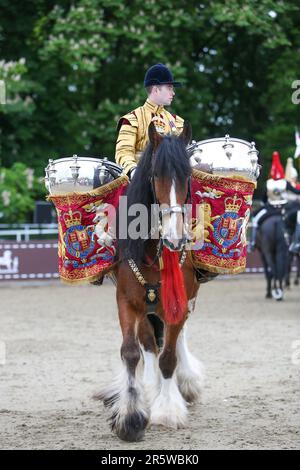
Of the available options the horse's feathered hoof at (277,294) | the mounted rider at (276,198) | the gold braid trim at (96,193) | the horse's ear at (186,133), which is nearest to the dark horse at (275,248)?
the horse's feathered hoof at (277,294)

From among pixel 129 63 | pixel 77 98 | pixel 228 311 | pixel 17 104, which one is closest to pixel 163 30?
pixel 129 63

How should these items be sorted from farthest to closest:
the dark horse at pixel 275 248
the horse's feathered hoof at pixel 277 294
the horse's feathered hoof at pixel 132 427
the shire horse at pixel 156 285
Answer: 1. the horse's feathered hoof at pixel 277 294
2. the dark horse at pixel 275 248
3. the horse's feathered hoof at pixel 132 427
4. the shire horse at pixel 156 285

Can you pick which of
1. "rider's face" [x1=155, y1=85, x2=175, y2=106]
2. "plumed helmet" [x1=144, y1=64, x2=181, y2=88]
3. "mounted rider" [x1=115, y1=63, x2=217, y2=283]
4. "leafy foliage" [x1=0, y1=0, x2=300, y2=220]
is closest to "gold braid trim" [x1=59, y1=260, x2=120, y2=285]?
"mounted rider" [x1=115, y1=63, x2=217, y2=283]

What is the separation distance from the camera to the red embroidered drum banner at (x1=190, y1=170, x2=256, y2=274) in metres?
6.91

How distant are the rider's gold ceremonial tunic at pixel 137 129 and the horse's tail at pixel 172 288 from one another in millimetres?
932

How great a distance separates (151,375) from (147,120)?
6.47 feet

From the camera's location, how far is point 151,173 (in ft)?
20.5

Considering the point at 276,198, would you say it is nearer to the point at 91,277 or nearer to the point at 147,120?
the point at 147,120

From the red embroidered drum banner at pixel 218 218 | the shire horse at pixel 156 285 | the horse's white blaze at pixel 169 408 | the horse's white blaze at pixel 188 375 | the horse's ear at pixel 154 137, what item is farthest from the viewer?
the horse's white blaze at pixel 188 375

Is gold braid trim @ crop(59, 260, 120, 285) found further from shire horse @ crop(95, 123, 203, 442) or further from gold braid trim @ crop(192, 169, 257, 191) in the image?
→ gold braid trim @ crop(192, 169, 257, 191)

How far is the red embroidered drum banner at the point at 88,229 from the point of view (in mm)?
6793

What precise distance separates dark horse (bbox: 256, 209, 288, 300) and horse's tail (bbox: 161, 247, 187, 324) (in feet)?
34.4

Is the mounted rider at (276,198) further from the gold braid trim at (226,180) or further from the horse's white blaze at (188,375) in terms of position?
the gold braid trim at (226,180)
